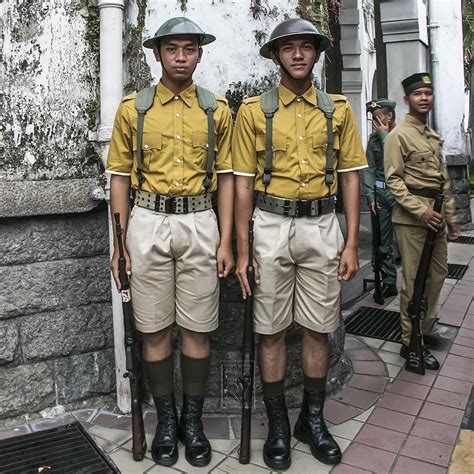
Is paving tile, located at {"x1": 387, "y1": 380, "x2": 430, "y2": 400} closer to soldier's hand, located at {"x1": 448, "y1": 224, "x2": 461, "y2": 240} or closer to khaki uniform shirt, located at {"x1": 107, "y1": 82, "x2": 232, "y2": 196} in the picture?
soldier's hand, located at {"x1": 448, "y1": 224, "x2": 461, "y2": 240}

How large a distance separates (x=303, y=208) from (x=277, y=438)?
4.00 ft

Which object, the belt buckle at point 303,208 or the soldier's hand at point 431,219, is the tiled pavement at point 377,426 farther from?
the belt buckle at point 303,208

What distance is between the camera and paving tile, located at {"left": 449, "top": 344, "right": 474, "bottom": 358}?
4.48 m

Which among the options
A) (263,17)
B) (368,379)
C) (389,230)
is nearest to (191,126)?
(263,17)

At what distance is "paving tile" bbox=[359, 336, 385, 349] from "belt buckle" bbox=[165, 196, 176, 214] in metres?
2.51

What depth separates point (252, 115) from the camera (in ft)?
9.64

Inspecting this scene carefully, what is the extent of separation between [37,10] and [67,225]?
50.6 inches

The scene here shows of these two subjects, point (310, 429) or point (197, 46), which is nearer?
point (197, 46)

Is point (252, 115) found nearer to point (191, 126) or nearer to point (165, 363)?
point (191, 126)

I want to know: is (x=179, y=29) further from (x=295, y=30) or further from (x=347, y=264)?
(x=347, y=264)

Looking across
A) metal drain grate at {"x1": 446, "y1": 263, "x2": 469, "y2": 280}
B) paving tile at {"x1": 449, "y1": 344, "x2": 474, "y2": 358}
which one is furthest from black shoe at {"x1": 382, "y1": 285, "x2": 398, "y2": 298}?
paving tile at {"x1": 449, "y1": 344, "x2": 474, "y2": 358}

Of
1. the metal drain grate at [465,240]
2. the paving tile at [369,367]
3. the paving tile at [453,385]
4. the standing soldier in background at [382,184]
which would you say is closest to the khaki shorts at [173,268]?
the paving tile at [369,367]

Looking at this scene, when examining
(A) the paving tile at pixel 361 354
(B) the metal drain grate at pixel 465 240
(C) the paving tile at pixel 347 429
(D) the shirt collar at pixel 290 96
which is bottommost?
(C) the paving tile at pixel 347 429

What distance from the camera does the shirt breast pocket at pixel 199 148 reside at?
2.92 metres
